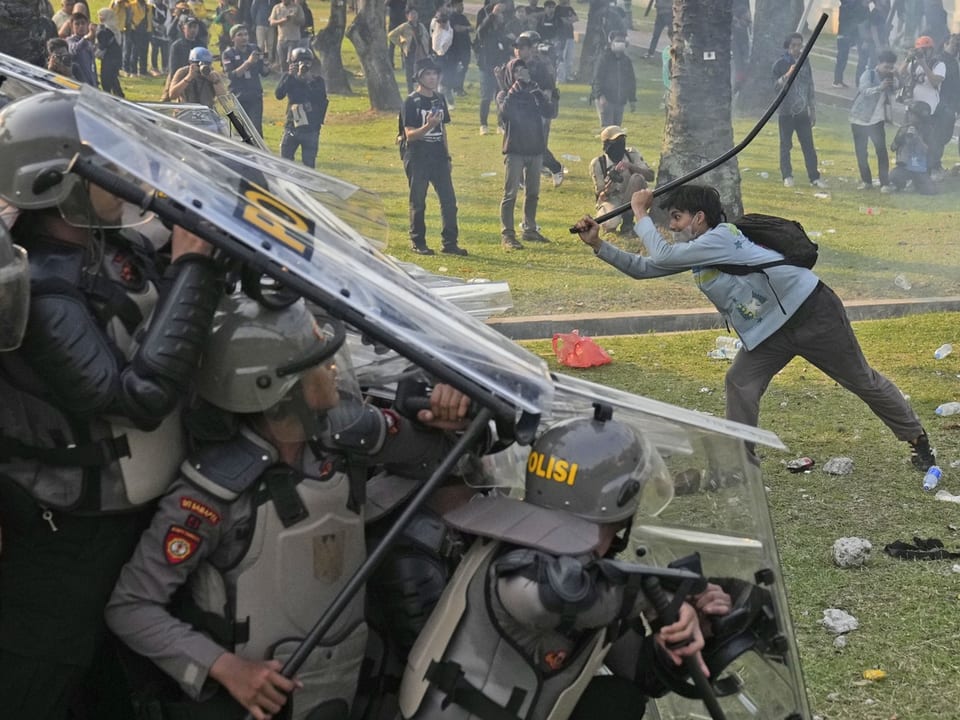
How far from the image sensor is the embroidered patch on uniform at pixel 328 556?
2686mm

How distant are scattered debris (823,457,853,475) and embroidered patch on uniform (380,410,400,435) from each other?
4641mm

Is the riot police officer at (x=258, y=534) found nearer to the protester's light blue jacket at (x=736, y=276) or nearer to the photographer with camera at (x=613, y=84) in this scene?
the protester's light blue jacket at (x=736, y=276)

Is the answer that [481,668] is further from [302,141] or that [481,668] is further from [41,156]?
[302,141]

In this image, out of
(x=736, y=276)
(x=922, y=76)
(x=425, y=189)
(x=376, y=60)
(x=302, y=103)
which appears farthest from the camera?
(x=376, y=60)

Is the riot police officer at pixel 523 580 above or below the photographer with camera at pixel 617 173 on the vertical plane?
above

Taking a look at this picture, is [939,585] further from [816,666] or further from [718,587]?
[718,587]

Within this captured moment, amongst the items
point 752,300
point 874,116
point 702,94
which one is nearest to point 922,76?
point 874,116

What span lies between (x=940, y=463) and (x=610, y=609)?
505 cm

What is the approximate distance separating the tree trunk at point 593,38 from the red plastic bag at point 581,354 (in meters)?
15.6

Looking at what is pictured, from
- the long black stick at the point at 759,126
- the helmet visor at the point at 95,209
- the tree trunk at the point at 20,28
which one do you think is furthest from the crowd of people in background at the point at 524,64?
the helmet visor at the point at 95,209

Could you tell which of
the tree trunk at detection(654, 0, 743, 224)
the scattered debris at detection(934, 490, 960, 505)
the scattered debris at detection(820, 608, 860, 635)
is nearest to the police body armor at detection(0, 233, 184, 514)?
the scattered debris at detection(820, 608, 860, 635)

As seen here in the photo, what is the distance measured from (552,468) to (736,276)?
4.06 meters

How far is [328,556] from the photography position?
2.71 meters

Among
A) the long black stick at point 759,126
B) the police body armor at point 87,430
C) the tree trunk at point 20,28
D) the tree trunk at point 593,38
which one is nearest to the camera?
the police body armor at point 87,430
